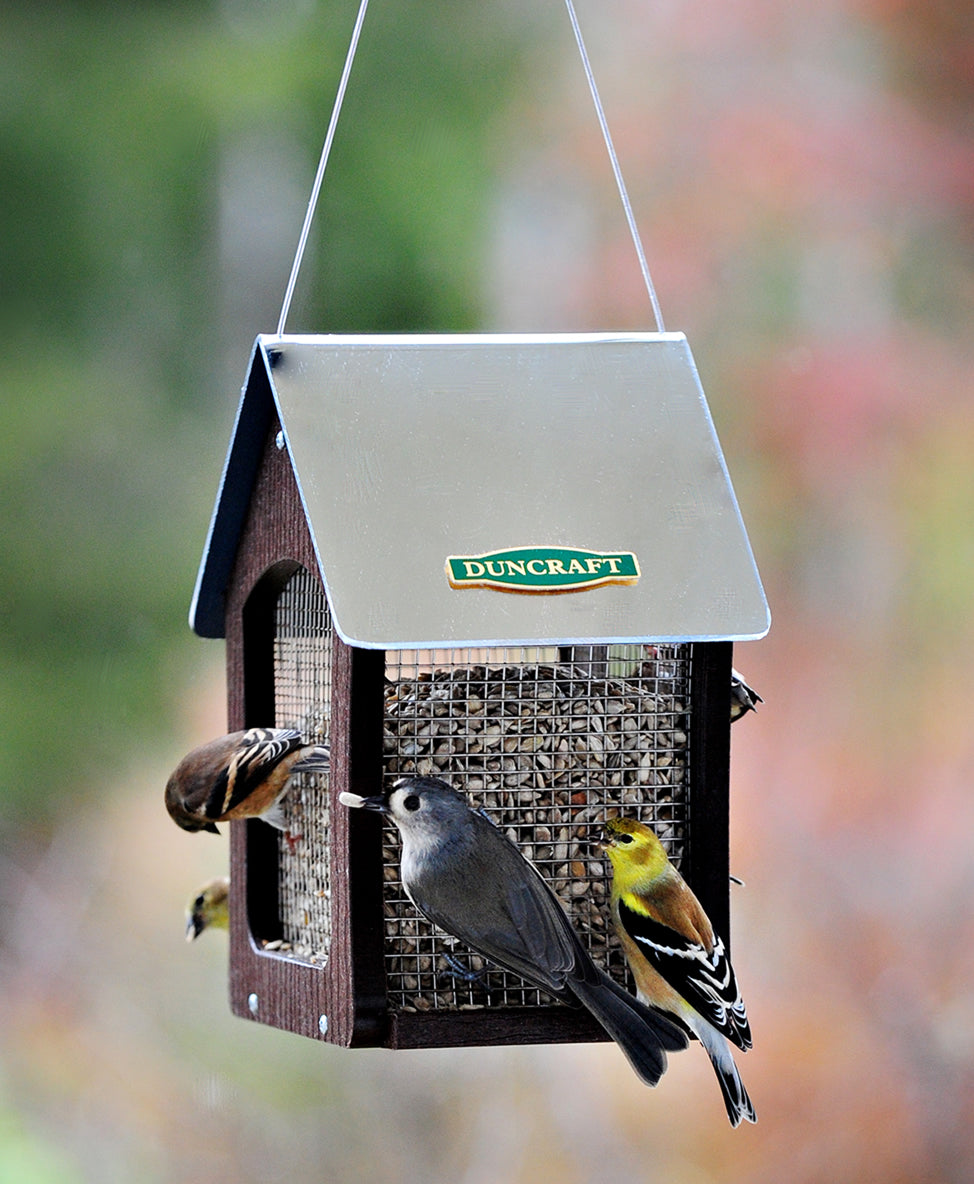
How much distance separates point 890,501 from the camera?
5.49 metres

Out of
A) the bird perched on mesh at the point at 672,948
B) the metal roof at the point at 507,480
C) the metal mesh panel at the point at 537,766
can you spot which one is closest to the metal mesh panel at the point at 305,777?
the metal mesh panel at the point at 537,766

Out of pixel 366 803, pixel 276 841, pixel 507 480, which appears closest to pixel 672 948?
pixel 366 803

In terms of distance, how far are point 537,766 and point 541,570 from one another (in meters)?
0.30

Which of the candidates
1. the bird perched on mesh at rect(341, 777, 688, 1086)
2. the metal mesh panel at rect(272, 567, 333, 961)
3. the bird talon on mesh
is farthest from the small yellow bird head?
the metal mesh panel at rect(272, 567, 333, 961)

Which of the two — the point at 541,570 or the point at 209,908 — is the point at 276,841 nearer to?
the point at 209,908

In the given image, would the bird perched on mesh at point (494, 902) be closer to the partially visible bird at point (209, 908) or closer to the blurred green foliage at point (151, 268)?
the partially visible bird at point (209, 908)

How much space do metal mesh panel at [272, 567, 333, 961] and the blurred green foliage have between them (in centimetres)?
262

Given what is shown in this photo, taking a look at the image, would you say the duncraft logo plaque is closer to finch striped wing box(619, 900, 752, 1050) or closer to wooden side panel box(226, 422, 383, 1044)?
wooden side panel box(226, 422, 383, 1044)

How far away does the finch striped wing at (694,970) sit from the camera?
6.93ft

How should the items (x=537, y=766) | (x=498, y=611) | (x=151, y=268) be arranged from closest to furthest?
1. (x=498, y=611)
2. (x=537, y=766)
3. (x=151, y=268)

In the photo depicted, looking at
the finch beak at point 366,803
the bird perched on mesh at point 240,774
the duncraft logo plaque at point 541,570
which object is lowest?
the finch beak at point 366,803

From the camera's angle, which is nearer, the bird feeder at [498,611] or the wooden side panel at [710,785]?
the bird feeder at [498,611]

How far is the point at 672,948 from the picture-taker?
211 centimetres

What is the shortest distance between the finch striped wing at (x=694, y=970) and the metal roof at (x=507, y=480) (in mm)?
356
